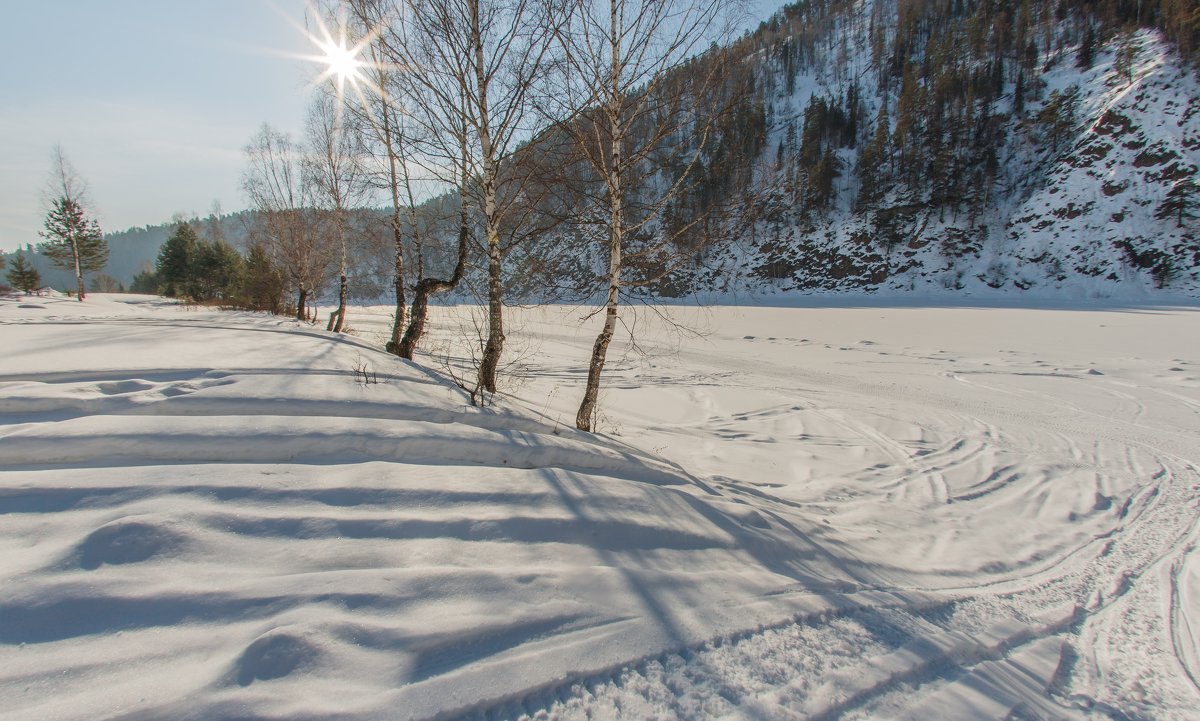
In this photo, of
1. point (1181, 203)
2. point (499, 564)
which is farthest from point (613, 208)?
point (1181, 203)

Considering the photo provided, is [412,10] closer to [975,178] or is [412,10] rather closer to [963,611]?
[963,611]

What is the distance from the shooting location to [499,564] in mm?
2283

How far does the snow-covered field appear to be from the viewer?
1.60 m

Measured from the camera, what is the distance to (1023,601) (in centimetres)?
315

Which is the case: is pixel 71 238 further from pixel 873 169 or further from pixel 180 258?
pixel 873 169

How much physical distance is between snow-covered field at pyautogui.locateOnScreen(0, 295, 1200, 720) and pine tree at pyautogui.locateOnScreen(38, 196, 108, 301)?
1418 inches

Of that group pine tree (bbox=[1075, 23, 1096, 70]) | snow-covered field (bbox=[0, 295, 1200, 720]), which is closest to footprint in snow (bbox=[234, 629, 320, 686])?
snow-covered field (bbox=[0, 295, 1200, 720])

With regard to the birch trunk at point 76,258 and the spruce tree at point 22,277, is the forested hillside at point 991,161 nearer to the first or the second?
the birch trunk at point 76,258

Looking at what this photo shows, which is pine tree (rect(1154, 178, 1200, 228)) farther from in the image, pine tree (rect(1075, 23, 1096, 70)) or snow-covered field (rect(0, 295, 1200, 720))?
snow-covered field (rect(0, 295, 1200, 720))

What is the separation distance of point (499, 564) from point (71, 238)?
43070mm

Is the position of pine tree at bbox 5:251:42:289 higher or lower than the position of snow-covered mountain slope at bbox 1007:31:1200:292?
lower

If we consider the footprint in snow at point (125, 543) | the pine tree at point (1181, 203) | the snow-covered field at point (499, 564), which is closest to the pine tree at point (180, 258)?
Answer: the snow-covered field at point (499, 564)

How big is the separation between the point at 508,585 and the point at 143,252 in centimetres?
18712

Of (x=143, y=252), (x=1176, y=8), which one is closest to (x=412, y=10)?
(x=1176, y=8)
